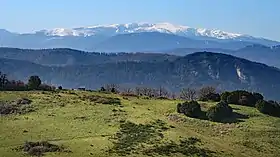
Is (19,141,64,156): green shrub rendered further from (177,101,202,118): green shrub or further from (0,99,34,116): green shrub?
(177,101,202,118): green shrub

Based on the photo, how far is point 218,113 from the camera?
78.0 m

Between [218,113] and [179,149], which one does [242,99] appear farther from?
[179,149]

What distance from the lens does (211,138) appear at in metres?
69.1

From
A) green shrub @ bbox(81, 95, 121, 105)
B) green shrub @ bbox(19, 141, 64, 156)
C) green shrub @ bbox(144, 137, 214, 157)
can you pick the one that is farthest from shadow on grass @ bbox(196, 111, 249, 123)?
green shrub @ bbox(19, 141, 64, 156)

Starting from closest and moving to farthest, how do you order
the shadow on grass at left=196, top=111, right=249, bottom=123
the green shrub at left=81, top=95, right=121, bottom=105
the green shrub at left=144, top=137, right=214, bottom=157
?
1. the green shrub at left=144, top=137, right=214, bottom=157
2. the shadow on grass at left=196, top=111, right=249, bottom=123
3. the green shrub at left=81, top=95, right=121, bottom=105

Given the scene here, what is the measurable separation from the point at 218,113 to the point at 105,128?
712 inches

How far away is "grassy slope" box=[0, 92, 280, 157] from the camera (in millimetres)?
64500

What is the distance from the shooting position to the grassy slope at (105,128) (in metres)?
64.5

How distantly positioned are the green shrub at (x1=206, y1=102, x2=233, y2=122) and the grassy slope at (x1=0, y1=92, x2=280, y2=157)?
1846 millimetres

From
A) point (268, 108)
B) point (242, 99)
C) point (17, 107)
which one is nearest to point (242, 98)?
point (242, 99)

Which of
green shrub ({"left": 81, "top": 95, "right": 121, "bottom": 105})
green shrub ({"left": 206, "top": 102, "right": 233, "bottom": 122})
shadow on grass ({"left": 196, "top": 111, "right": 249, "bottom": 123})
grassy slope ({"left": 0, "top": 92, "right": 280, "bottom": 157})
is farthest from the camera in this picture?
green shrub ({"left": 81, "top": 95, "right": 121, "bottom": 105})

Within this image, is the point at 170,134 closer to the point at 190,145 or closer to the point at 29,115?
the point at 190,145

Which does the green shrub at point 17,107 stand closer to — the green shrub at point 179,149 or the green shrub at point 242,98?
the green shrub at point 179,149

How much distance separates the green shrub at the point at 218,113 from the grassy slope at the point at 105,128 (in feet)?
6.06
